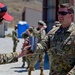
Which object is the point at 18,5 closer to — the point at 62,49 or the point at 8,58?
the point at 8,58

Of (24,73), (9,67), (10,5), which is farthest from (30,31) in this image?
(10,5)

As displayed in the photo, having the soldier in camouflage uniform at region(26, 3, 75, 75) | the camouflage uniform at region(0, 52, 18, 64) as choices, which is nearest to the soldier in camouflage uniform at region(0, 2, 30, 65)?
the camouflage uniform at region(0, 52, 18, 64)

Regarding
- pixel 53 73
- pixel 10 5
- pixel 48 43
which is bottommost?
pixel 10 5

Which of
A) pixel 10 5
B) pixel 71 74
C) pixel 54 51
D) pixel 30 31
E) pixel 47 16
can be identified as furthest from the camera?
pixel 10 5

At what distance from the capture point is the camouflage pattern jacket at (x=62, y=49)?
17.6ft

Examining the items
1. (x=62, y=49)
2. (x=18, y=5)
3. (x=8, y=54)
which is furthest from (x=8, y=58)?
(x=18, y=5)

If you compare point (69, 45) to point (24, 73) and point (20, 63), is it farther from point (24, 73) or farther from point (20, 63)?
point (20, 63)

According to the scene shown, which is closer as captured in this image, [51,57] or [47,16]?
[51,57]

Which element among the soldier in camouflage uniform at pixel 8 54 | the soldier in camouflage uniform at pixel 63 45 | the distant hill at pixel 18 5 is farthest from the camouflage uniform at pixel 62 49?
the distant hill at pixel 18 5

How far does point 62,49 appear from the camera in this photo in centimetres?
540

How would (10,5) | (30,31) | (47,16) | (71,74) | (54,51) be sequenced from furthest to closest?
(10,5) → (47,16) → (30,31) → (54,51) → (71,74)

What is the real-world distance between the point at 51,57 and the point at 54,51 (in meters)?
0.12

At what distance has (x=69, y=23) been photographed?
544cm

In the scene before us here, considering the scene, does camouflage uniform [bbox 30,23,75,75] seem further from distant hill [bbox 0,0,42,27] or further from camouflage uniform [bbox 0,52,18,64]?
distant hill [bbox 0,0,42,27]
